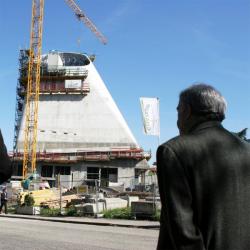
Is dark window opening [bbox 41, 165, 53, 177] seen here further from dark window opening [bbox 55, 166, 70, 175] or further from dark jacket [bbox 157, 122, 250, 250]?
dark jacket [bbox 157, 122, 250, 250]

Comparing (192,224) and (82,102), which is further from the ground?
(82,102)

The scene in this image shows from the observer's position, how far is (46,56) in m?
93.2

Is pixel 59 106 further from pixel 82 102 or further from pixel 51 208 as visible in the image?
pixel 51 208

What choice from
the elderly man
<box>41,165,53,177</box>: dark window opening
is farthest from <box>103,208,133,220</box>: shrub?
<box>41,165,53,177</box>: dark window opening

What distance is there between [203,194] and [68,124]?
277ft

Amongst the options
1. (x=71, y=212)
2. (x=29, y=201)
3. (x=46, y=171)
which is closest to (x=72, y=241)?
(x=71, y=212)

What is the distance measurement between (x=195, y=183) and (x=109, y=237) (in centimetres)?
1484

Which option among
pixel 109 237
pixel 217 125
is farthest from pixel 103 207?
pixel 217 125

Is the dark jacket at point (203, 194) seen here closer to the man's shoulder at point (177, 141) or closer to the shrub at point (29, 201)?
the man's shoulder at point (177, 141)

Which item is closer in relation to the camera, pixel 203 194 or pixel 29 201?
pixel 203 194

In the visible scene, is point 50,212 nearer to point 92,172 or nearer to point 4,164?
point 4,164

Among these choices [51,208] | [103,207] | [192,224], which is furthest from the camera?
[51,208]

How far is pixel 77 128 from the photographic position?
3359 inches

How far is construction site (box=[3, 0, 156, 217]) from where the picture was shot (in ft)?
259
